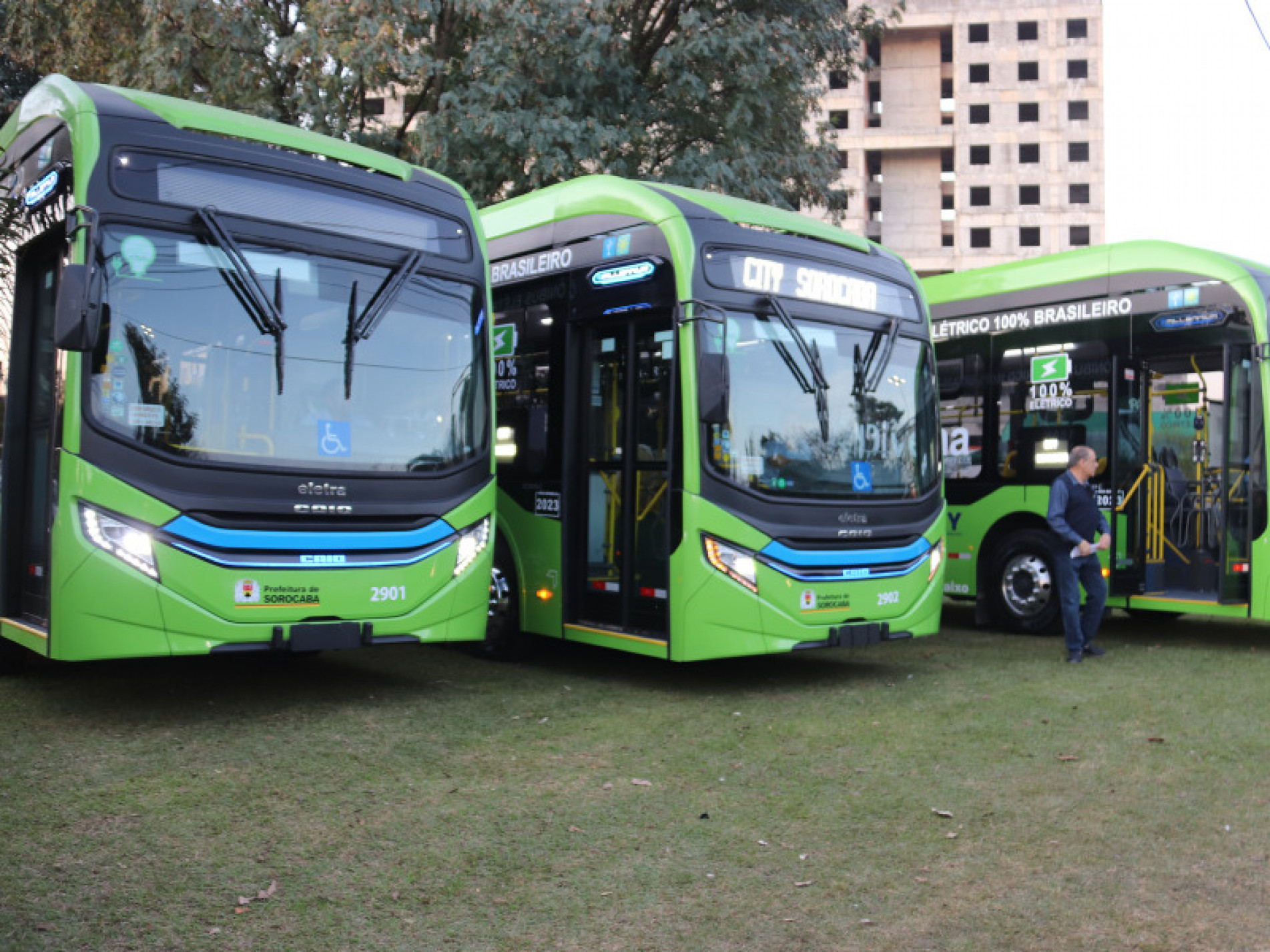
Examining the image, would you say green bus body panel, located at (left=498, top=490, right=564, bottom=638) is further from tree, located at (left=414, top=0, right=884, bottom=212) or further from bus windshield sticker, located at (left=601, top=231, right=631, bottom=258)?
tree, located at (left=414, top=0, right=884, bottom=212)

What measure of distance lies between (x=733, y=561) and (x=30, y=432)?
4.56 m

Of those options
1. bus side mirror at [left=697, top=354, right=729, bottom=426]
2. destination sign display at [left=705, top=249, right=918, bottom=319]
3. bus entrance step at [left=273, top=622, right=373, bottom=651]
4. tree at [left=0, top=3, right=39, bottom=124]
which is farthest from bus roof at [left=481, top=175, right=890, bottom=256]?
tree at [left=0, top=3, right=39, bottom=124]

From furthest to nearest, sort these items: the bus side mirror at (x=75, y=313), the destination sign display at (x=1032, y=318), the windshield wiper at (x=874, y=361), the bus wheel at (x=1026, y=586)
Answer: the bus wheel at (x=1026, y=586), the destination sign display at (x=1032, y=318), the windshield wiper at (x=874, y=361), the bus side mirror at (x=75, y=313)

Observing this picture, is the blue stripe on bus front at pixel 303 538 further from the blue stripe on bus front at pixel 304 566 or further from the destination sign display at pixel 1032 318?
the destination sign display at pixel 1032 318

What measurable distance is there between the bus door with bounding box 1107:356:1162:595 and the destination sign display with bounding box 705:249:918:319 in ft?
9.86

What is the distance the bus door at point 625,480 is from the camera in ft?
29.7

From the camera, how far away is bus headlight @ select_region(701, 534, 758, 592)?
862cm

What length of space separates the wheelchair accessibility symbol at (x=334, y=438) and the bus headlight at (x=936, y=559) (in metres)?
4.58

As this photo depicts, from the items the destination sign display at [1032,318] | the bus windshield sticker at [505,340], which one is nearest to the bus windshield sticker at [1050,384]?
the destination sign display at [1032,318]

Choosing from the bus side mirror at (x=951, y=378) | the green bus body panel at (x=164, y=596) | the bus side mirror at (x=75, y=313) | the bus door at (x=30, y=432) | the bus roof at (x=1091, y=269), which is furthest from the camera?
the bus side mirror at (x=951, y=378)

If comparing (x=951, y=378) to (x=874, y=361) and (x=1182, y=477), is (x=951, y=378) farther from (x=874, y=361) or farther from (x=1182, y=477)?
(x=874, y=361)

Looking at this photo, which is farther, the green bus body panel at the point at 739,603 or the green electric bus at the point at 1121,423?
the green electric bus at the point at 1121,423

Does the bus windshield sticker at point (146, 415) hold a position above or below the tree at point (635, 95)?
below

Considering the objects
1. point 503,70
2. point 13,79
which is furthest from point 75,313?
point 13,79
